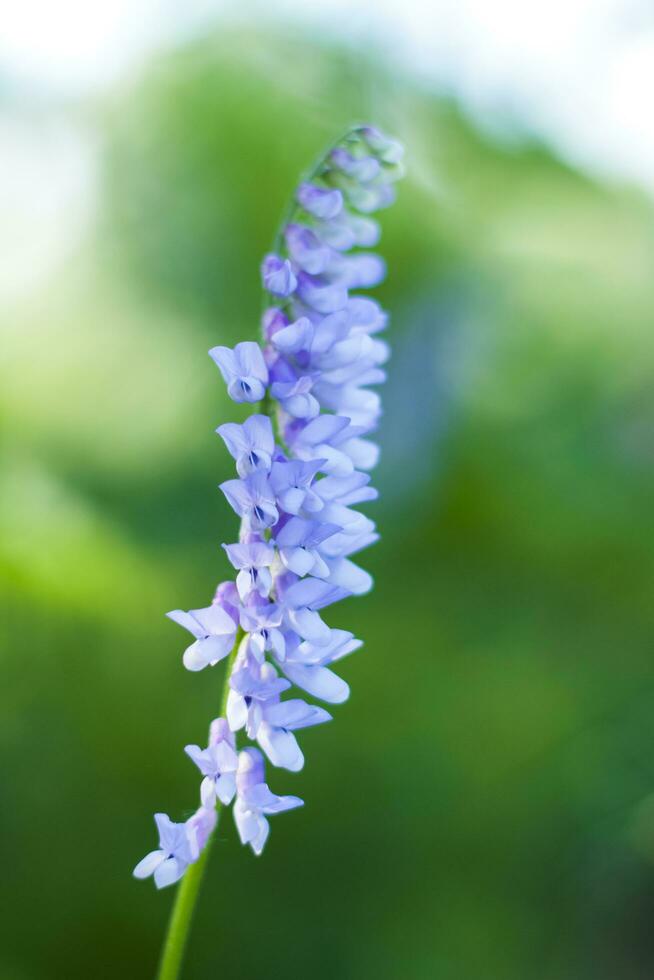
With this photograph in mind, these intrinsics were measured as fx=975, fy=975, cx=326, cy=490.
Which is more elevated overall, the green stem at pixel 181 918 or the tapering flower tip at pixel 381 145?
the tapering flower tip at pixel 381 145

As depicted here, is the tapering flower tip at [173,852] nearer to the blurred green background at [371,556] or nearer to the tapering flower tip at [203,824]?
the tapering flower tip at [203,824]

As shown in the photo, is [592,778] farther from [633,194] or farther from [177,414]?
[633,194]

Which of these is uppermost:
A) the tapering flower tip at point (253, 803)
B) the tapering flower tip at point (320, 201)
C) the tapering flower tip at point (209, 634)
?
the tapering flower tip at point (320, 201)

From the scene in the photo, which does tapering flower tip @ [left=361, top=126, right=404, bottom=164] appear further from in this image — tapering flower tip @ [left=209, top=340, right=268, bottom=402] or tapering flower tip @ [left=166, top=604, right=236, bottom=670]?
tapering flower tip @ [left=166, top=604, right=236, bottom=670]

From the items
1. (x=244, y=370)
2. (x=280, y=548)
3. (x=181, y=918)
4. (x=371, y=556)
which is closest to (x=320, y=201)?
(x=244, y=370)

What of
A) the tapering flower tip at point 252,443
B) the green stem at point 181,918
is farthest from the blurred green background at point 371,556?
the tapering flower tip at point 252,443

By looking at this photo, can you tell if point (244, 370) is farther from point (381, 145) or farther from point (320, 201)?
point (381, 145)
